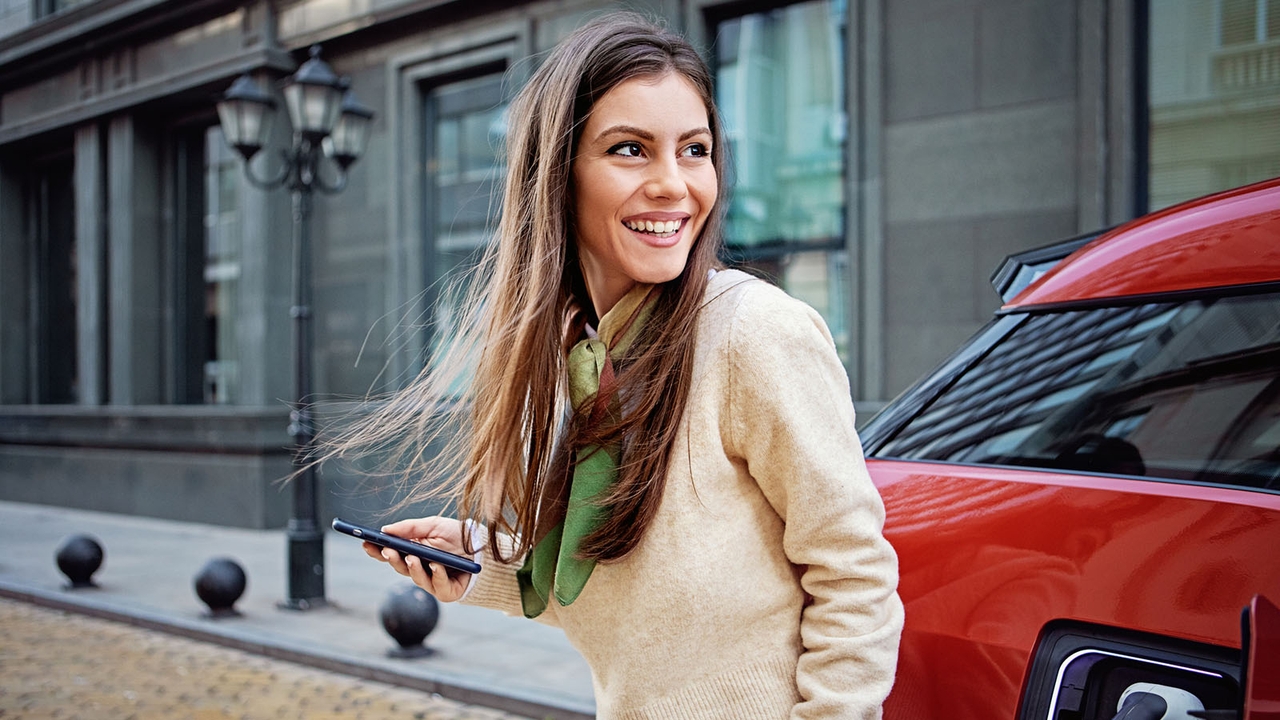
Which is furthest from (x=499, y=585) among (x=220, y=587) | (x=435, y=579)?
(x=220, y=587)

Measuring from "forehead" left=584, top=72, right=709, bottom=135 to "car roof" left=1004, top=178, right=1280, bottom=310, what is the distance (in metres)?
0.85

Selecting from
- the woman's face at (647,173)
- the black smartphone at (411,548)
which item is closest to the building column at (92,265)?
the black smartphone at (411,548)

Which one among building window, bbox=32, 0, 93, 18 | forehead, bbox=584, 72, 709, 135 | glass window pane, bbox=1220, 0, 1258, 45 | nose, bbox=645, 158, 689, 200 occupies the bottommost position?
nose, bbox=645, 158, 689, 200

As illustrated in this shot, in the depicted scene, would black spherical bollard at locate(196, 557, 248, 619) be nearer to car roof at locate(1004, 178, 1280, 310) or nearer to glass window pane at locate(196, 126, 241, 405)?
car roof at locate(1004, 178, 1280, 310)

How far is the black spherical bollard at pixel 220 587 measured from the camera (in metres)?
7.77

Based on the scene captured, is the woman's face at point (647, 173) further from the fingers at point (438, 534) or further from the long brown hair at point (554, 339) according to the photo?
the fingers at point (438, 534)

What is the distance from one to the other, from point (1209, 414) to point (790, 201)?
707 centimetres

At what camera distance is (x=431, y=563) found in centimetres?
188

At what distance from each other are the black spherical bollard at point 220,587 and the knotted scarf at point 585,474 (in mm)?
6705

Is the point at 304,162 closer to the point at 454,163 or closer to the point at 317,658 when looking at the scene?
the point at 454,163

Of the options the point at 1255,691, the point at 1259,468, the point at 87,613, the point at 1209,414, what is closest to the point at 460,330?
the point at 1255,691

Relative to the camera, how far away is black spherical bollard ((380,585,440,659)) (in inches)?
259

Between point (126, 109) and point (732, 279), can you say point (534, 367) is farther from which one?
point (126, 109)

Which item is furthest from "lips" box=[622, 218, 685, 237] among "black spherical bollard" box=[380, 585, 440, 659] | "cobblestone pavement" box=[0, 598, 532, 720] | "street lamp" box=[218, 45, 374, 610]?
"street lamp" box=[218, 45, 374, 610]
